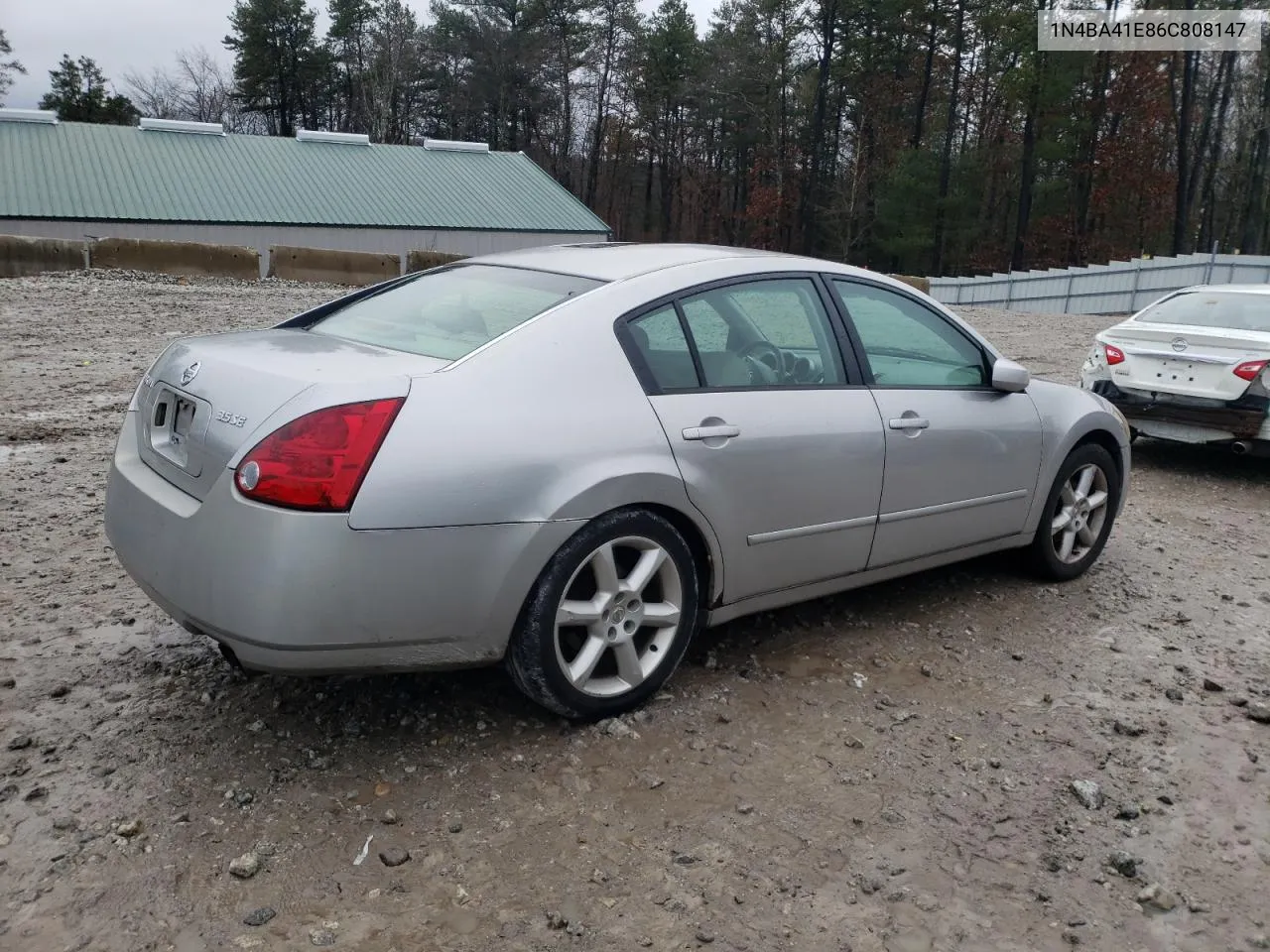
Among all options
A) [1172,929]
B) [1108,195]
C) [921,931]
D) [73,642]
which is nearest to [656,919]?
[921,931]

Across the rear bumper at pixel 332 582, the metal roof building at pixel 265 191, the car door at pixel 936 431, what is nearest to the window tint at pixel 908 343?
the car door at pixel 936 431

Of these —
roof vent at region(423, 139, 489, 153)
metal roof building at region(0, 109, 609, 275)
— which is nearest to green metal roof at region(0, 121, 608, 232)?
metal roof building at region(0, 109, 609, 275)

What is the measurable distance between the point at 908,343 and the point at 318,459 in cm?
250

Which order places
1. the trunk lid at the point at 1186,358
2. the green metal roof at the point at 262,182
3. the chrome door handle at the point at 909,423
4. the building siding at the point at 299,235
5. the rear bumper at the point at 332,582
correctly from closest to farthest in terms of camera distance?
1. the rear bumper at the point at 332,582
2. the chrome door handle at the point at 909,423
3. the trunk lid at the point at 1186,358
4. the building siding at the point at 299,235
5. the green metal roof at the point at 262,182

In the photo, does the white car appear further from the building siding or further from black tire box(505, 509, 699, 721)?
the building siding

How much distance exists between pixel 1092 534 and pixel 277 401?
12.8 feet

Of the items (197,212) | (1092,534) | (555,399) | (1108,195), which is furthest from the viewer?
(1108,195)

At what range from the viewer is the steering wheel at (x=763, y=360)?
368 cm

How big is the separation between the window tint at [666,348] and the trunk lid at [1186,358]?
5339 millimetres

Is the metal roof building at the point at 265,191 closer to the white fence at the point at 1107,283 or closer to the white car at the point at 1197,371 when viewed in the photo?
the white fence at the point at 1107,283

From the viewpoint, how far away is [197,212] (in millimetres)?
32969

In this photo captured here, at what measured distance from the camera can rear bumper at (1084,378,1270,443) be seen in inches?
280

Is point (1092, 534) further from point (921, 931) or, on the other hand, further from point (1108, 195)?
point (1108, 195)

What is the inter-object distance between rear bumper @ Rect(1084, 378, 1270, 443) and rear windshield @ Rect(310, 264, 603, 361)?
5532 millimetres
